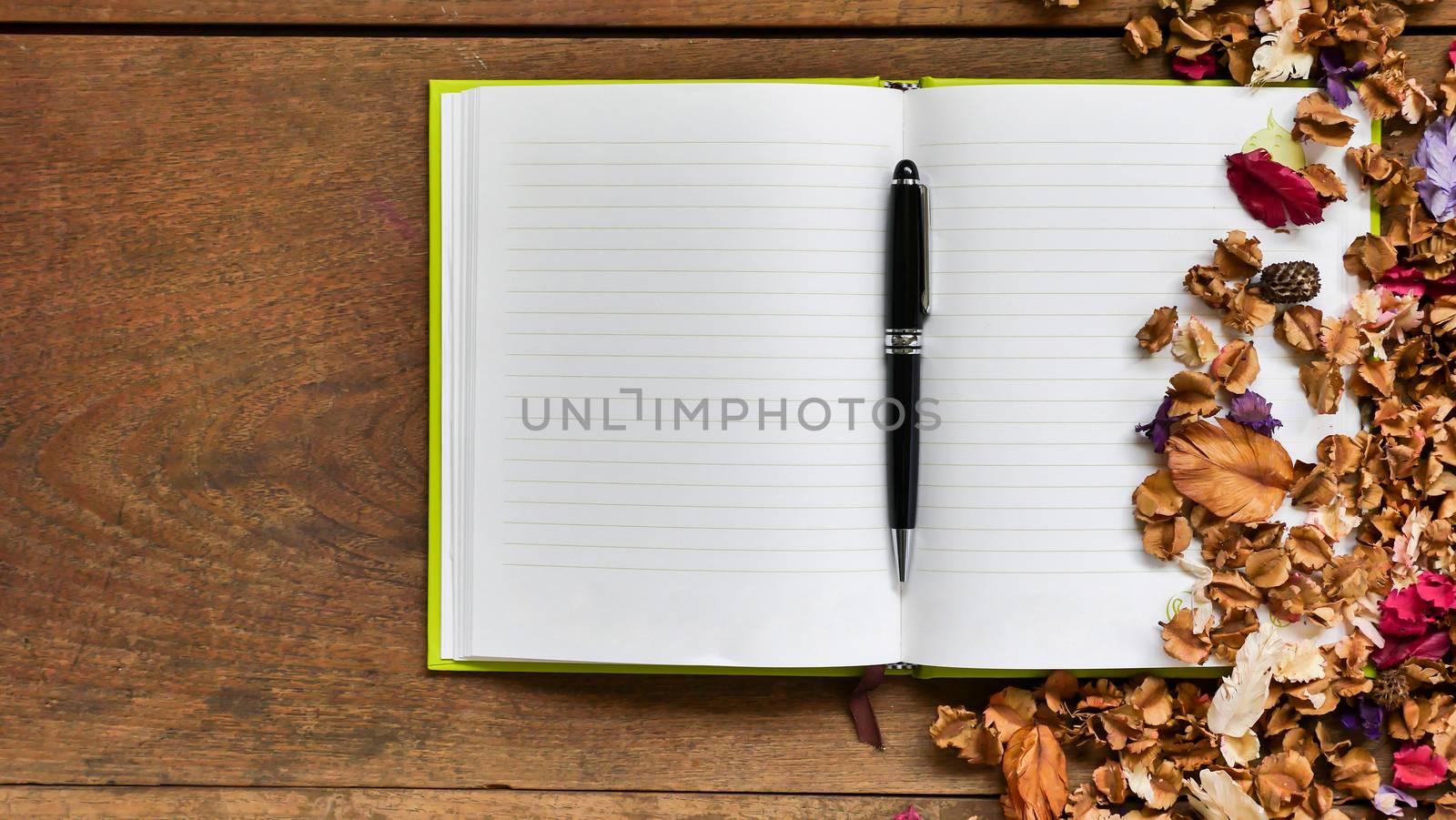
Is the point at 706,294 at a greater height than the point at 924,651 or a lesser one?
greater

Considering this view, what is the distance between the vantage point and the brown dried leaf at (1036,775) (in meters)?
0.48

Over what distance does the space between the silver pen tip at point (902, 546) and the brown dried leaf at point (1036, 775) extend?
4.6 inches

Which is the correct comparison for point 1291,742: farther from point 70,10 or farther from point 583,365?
point 70,10

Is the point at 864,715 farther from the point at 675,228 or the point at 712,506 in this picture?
the point at 675,228

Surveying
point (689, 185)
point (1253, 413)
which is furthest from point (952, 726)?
point (689, 185)

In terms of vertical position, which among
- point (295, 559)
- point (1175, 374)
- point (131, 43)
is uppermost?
point (131, 43)

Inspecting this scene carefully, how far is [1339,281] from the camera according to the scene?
48 cm

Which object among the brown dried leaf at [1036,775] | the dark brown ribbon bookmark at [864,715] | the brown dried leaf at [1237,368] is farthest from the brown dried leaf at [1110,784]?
the brown dried leaf at [1237,368]

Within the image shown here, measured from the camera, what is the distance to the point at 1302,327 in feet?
1.56

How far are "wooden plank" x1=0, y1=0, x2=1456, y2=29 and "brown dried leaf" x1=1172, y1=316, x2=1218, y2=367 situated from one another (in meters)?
0.19

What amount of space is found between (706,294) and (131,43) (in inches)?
14.8

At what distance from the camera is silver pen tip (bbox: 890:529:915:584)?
48 centimetres

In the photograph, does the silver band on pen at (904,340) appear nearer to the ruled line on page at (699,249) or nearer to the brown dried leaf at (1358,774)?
the ruled line on page at (699,249)

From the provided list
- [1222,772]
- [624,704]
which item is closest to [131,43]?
[624,704]
